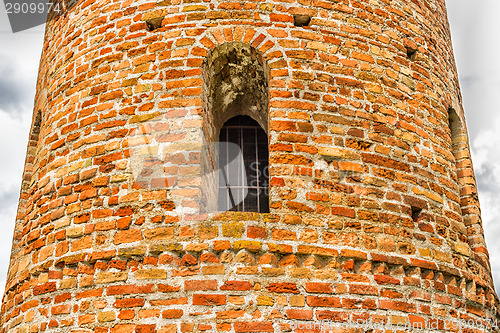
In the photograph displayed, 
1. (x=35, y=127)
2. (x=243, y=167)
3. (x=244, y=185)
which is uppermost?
(x=35, y=127)

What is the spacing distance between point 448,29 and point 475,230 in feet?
7.87

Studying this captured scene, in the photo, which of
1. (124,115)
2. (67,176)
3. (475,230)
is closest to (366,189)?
(475,230)

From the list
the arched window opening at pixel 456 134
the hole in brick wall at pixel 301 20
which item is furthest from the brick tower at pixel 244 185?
the arched window opening at pixel 456 134

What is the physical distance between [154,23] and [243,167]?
4.87ft

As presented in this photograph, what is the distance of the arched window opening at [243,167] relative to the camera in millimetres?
4426

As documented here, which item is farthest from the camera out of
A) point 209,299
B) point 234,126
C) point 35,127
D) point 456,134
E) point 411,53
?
point 35,127

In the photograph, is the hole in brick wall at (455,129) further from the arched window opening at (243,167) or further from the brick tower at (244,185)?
the arched window opening at (243,167)

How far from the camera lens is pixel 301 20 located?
404 cm

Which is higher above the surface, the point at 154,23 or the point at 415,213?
the point at 154,23

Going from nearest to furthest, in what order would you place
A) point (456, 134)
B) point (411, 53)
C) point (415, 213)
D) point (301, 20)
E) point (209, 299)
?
point (209, 299) < point (415, 213) < point (301, 20) < point (411, 53) < point (456, 134)

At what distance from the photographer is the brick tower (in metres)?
3.23

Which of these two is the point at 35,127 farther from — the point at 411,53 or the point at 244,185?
the point at 411,53

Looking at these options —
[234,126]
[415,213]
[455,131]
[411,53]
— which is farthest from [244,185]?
[455,131]

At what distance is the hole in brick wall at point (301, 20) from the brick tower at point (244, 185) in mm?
12
